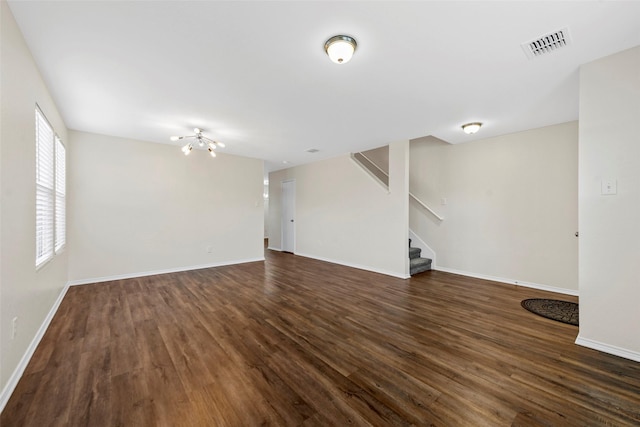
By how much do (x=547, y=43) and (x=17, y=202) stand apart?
4318 mm

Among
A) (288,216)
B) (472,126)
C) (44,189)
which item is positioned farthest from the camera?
(288,216)

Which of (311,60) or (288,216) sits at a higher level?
(311,60)

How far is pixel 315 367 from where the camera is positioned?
1.90 m

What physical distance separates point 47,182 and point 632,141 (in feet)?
19.0

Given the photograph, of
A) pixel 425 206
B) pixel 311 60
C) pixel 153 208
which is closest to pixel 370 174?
pixel 425 206

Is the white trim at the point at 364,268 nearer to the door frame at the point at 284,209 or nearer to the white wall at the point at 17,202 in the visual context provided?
the door frame at the point at 284,209

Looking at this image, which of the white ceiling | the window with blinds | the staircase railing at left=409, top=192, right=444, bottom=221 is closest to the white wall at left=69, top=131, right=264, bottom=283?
the window with blinds

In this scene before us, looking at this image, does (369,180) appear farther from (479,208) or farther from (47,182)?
(47,182)

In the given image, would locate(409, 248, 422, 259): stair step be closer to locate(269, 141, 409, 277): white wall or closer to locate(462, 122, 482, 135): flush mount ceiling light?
locate(269, 141, 409, 277): white wall

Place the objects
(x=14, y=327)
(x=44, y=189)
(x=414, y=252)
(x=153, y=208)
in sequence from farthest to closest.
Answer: (x=414, y=252), (x=153, y=208), (x=44, y=189), (x=14, y=327)

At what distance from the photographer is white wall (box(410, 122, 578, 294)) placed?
3666mm

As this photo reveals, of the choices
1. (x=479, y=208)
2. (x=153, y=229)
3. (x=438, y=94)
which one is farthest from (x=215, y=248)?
(x=479, y=208)

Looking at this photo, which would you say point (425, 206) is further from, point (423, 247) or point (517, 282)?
point (517, 282)

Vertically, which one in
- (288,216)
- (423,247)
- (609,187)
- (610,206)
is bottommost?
(423,247)
